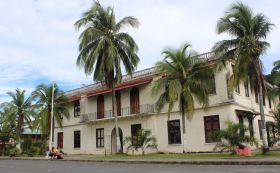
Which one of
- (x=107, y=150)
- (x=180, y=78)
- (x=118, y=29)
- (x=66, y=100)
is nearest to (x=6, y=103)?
(x=66, y=100)

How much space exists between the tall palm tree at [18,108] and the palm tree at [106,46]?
61.8 feet

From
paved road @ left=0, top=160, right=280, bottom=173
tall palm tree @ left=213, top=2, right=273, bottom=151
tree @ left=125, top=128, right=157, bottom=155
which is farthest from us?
tree @ left=125, top=128, right=157, bottom=155

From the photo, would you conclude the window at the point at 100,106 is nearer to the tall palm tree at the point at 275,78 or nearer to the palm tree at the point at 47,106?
the palm tree at the point at 47,106

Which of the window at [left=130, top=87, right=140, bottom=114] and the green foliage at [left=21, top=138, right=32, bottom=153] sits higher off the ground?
the window at [left=130, top=87, right=140, bottom=114]

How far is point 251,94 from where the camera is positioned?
32.8 m

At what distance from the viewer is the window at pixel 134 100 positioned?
33.9 m

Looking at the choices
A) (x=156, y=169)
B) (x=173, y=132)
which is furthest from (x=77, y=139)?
(x=156, y=169)

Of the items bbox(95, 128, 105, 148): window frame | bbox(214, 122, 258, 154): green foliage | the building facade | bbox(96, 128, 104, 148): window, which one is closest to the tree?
the building facade

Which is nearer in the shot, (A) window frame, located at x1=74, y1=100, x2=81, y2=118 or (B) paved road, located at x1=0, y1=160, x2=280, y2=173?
(B) paved road, located at x1=0, y1=160, x2=280, y2=173

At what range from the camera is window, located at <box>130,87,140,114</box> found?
111ft

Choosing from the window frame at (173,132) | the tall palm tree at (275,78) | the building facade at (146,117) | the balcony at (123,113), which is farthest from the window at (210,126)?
the tall palm tree at (275,78)

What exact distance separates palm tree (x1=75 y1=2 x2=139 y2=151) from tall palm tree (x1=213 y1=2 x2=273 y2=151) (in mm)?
9951

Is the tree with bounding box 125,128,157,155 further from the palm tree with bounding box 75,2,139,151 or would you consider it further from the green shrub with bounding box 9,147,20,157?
the green shrub with bounding box 9,147,20,157

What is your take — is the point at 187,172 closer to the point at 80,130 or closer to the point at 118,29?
the point at 118,29
